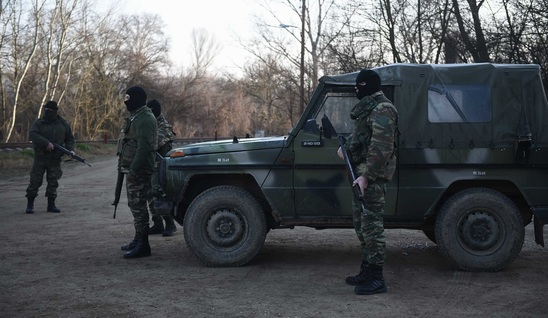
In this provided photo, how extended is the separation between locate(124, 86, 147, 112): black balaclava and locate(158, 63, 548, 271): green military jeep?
2.98ft

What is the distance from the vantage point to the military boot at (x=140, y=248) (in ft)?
22.3

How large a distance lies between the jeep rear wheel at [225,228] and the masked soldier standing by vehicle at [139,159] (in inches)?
31.1

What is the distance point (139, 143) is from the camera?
6715 millimetres

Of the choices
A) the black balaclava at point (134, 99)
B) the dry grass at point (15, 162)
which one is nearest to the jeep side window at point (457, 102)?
the black balaclava at point (134, 99)

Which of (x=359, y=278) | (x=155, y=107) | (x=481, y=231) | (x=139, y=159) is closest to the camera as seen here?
(x=359, y=278)

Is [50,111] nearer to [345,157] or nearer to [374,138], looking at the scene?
[345,157]

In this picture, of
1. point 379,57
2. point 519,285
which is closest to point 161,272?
point 519,285

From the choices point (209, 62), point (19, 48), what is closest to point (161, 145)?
point (19, 48)

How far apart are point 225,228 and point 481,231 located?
2632 millimetres

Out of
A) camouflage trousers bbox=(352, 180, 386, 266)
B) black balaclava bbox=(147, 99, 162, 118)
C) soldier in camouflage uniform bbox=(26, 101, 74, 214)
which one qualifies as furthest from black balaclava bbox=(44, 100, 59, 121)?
camouflage trousers bbox=(352, 180, 386, 266)

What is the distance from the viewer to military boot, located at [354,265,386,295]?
530cm

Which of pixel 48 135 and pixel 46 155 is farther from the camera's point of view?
pixel 46 155

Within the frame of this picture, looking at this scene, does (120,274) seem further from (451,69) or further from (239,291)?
(451,69)

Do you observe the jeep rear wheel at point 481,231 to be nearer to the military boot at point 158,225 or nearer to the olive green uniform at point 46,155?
the military boot at point 158,225
